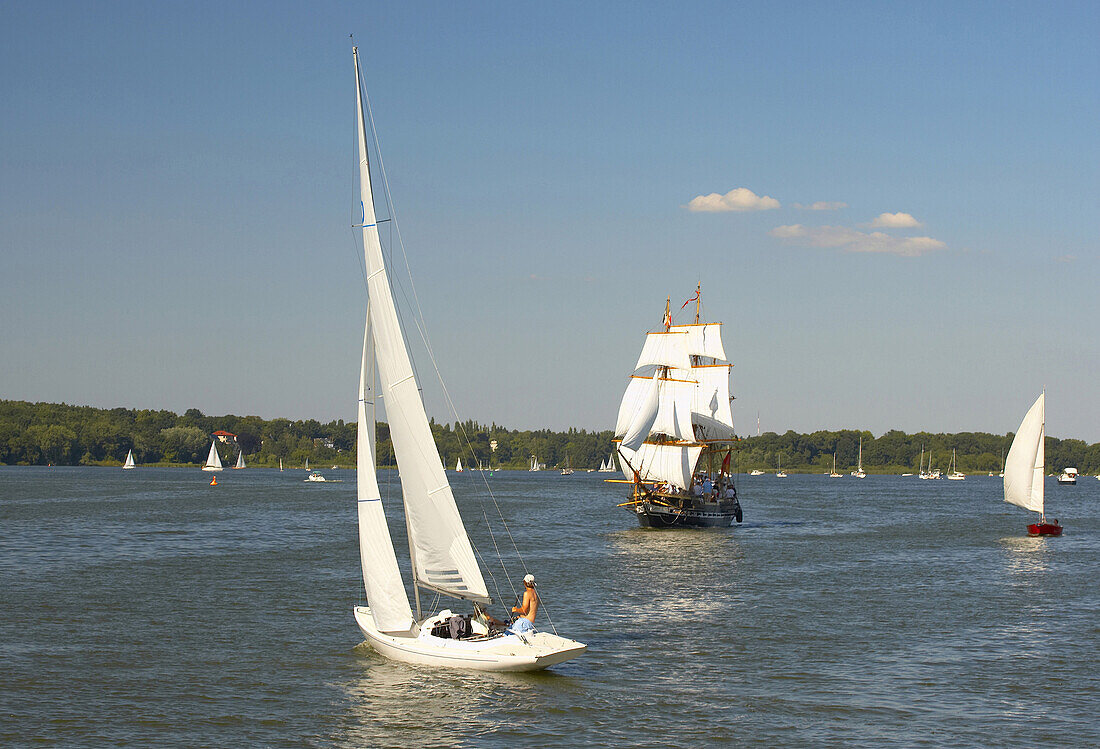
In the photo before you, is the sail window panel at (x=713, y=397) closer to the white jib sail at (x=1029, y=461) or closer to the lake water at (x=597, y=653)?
the white jib sail at (x=1029, y=461)

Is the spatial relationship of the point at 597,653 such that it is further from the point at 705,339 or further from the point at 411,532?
the point at 705,339

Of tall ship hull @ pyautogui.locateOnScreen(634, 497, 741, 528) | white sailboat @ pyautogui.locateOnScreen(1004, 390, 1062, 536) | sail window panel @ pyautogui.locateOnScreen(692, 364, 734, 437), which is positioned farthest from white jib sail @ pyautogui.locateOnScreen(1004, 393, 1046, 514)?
sail window panel @ pyautogui.locateOnScreen(692, 364, 734, 437)

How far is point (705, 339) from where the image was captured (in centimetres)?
12112

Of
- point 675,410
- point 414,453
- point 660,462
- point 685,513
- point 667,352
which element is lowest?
point 685,513

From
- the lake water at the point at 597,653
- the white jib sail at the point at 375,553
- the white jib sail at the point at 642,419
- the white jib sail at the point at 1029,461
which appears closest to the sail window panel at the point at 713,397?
the white jib sail at the point at 642,419

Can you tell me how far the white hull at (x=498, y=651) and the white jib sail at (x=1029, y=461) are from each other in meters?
67.0

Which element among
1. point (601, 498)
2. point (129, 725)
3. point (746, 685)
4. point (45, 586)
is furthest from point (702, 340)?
point (129, 725)

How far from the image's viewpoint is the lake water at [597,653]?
1092 inches

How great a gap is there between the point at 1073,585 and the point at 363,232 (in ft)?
152

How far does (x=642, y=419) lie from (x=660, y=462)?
5.09 metres

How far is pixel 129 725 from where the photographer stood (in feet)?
90.1

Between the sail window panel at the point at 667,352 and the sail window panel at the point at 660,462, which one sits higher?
the sail window panel at the point at 667,352

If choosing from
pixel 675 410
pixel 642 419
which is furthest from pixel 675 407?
pixel 642 419

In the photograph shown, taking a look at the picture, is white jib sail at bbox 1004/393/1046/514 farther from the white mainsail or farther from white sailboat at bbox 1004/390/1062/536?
the white mainsail
